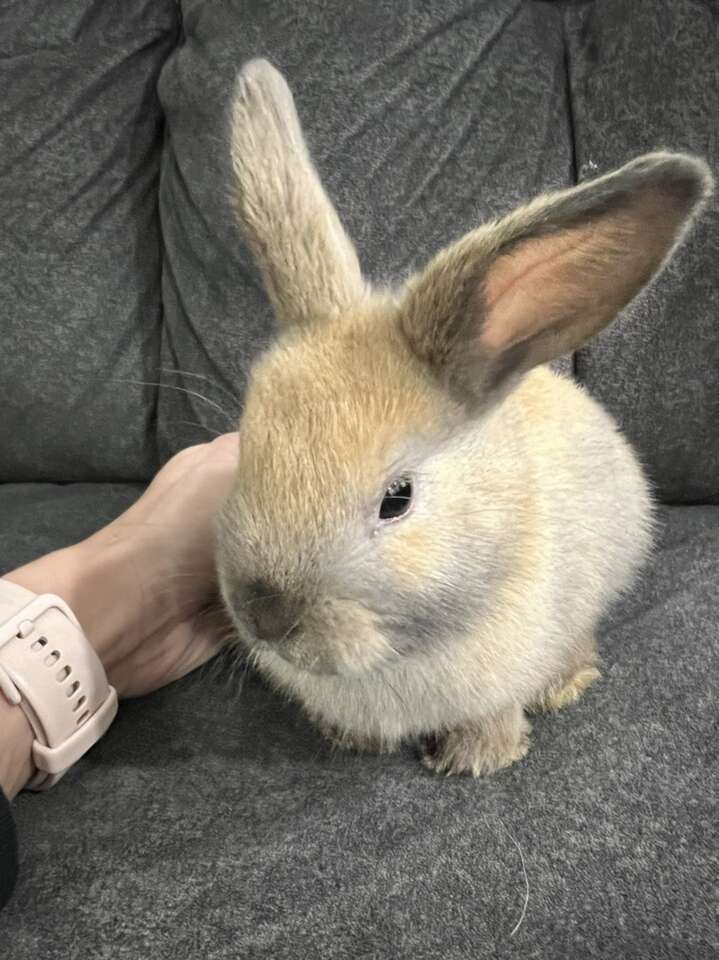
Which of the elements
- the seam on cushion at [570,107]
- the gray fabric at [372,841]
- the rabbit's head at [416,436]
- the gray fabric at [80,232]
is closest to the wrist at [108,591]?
the gray fabric at [372,841]

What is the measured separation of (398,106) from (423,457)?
44.5 inches

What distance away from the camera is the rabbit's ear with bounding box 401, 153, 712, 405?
2.11 ft

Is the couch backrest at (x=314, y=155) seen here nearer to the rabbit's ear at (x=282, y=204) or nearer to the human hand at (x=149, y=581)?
the human hand at (x=149, y=581)

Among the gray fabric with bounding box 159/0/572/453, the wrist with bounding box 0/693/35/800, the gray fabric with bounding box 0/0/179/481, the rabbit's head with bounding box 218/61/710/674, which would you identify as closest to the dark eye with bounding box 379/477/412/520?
the rabbit's head with bounding box 218/61/710/674

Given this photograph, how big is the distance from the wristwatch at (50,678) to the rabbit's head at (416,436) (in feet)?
0.88

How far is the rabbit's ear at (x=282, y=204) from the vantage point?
857 millimetres

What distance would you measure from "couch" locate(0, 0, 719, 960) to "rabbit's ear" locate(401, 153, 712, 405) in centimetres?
52

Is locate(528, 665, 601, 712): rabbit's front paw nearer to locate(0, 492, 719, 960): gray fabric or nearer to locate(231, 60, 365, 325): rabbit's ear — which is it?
locate(0, 492, 719, 960): gray fabric

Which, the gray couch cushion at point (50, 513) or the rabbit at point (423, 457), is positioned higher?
the rabbit at point (423, 457)

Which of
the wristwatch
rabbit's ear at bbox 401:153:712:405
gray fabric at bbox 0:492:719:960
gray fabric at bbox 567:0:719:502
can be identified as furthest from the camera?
gray fabric at bbox 567:0:719:502

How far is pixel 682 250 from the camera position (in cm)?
150

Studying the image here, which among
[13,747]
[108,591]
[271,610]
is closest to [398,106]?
[108,591]

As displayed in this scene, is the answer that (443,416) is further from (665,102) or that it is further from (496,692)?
(665,102)

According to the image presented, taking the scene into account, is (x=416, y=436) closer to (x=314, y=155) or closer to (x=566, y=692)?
(x=566, y=692)
